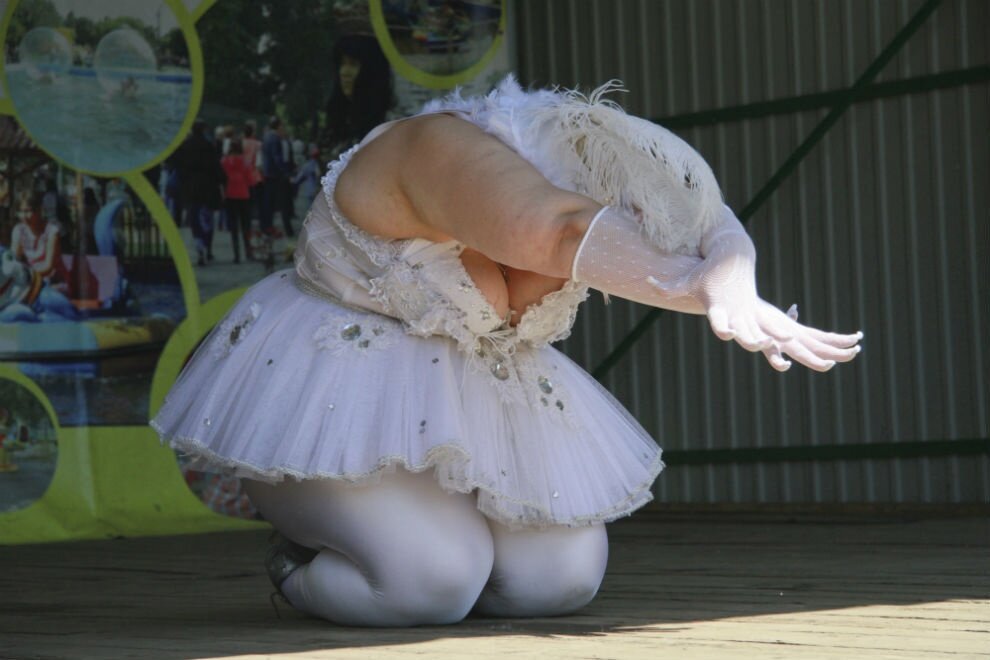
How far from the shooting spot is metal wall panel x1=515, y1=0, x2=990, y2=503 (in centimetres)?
548

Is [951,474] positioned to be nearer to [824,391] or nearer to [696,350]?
[824,391]

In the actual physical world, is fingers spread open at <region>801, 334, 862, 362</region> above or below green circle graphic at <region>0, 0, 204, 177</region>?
below

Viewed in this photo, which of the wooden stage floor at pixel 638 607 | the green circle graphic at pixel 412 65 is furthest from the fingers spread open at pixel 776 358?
the green circle graphic at pixel 412 65

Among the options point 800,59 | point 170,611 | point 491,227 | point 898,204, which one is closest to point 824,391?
point 898,204

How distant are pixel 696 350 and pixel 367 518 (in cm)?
412

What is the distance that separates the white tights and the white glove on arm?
557 mm

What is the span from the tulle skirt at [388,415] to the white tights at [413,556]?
6cm

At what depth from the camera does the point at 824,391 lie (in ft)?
19.2

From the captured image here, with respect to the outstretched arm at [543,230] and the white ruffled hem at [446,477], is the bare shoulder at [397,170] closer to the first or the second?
the outstretched arm at [543,230]

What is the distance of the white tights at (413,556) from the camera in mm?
2266

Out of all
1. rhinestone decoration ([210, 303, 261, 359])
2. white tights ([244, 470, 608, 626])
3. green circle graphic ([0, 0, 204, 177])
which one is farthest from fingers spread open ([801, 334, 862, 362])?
green circle graphic ([0, 0, 204, 177])

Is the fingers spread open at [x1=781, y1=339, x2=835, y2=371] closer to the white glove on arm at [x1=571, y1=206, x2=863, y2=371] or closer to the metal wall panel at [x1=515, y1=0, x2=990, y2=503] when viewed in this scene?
the white glove on arm at [x1=571, y1=206, x2=863, y2=371]

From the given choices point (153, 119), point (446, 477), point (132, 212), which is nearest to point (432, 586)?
point (446, 477)

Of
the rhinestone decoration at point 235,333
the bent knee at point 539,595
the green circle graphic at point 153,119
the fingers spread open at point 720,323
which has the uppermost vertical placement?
the green circle graphic at point 153,119
